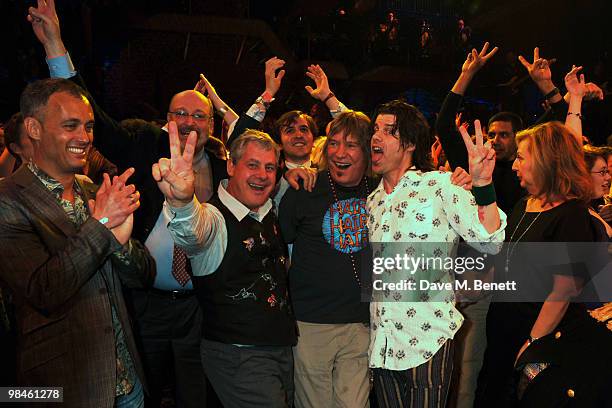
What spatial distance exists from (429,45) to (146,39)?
625 centimetres

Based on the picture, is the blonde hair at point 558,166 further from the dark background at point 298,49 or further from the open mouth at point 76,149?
the dark background at point 298,49

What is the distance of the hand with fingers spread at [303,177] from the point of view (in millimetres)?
3279

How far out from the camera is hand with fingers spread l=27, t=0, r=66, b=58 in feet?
9.34

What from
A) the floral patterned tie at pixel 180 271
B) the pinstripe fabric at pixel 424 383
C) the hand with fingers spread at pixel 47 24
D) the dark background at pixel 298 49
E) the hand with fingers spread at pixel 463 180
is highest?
the dark background at pixel 298 49

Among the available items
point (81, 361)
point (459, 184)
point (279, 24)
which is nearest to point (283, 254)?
point (459, 184)

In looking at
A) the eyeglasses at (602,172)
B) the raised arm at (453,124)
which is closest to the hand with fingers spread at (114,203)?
the raised arm at (453,124)

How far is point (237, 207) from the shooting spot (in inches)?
111

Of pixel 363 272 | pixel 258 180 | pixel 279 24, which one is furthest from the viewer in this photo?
pixel 279 24

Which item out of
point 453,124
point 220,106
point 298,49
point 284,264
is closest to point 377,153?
point 284,264

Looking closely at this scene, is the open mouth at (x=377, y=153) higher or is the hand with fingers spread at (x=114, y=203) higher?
the open mouth at (x=377, y=153)

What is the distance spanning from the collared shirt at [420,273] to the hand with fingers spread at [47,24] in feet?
5.95

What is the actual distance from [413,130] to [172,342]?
1716mm

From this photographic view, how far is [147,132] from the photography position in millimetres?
3645

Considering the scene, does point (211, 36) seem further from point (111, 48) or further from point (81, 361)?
point (81, 361)
